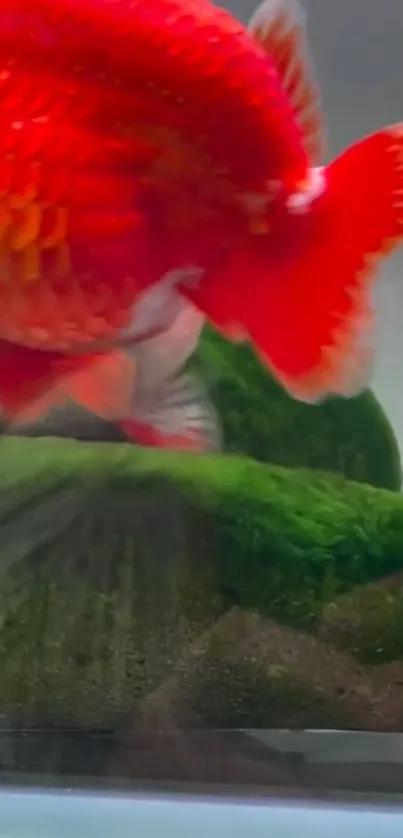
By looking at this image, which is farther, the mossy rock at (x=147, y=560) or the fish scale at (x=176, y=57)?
the mossy rock at (x=147, y=560)

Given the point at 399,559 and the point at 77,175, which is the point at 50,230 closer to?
the point at 77,175

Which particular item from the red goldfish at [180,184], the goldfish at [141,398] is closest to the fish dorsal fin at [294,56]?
the red goldfish at [180,184]

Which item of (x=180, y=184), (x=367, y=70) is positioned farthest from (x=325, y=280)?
Answer: (x=367, y=70)

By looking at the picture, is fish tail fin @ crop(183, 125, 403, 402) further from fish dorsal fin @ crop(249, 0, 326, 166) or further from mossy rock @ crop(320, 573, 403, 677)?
mossy rock @ crop(320, 573, 403, 677)

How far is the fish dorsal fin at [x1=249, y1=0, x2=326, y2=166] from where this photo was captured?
63 cm

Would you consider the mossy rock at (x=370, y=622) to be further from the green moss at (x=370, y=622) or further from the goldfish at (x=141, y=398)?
the goldfish at (x=141, y=398)

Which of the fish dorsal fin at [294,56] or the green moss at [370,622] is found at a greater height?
the fish dorsal fin at [294,56]

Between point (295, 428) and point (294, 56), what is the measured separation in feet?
0.90

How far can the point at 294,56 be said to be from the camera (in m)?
0.64

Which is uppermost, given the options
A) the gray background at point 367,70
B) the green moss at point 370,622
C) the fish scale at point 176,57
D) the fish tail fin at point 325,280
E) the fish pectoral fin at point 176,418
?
the gray background at point 367,70

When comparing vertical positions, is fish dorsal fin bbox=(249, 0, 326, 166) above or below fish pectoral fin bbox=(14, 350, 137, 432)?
above

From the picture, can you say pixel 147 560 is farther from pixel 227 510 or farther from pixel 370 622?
pixel 370 622

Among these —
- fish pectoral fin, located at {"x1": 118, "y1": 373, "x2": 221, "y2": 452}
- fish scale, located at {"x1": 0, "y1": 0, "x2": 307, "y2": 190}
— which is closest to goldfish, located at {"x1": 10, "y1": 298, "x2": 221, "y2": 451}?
fish pectoral fin, located at {"x1": 118, "y1": 373, "x2": 221, "y2": 452}

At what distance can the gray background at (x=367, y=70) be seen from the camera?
727 mm
